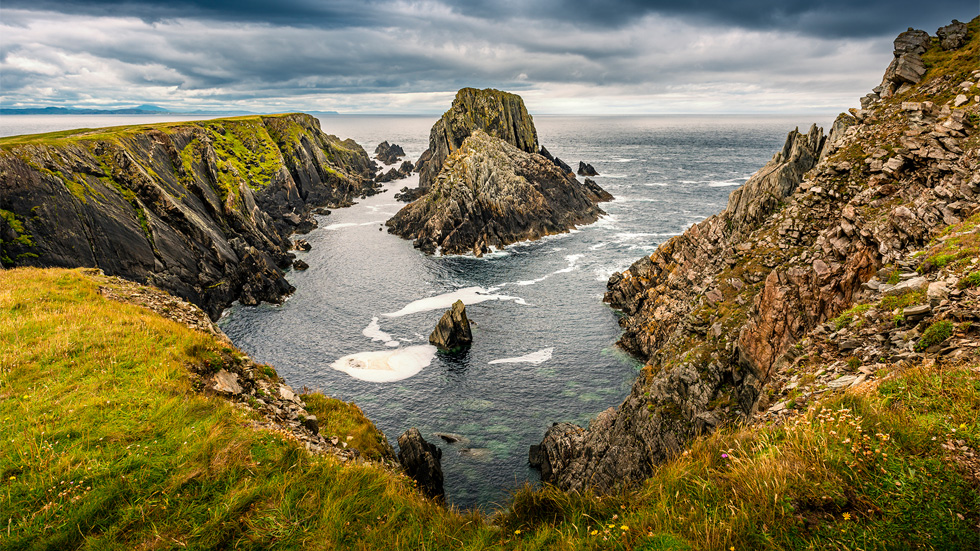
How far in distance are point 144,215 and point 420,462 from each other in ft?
173

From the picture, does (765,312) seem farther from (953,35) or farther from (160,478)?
(160,478)

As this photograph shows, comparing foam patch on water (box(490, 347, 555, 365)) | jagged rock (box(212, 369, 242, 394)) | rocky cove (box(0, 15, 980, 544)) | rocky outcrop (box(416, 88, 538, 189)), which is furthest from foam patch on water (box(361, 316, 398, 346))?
rocky outcrop (box(416, 88, 538, 189))

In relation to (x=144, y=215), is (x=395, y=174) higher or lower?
higher

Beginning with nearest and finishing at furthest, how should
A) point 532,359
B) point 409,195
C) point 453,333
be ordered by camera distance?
point 532,359
point 453,333
point 409,195

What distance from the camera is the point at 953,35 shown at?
20828 mm

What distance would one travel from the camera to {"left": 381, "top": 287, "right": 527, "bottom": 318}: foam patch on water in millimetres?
58469

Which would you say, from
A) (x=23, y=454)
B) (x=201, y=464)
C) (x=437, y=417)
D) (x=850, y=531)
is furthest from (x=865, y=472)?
(x=437, y=417)

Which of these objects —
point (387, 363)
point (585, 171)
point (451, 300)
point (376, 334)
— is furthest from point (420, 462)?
point (585, 171)

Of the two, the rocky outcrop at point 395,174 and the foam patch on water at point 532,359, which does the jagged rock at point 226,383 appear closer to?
the foam patch on water at point 532,359

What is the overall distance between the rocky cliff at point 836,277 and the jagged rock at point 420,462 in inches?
333

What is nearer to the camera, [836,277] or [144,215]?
[836,277]

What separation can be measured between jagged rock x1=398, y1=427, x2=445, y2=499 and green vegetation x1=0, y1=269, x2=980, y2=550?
19064mm

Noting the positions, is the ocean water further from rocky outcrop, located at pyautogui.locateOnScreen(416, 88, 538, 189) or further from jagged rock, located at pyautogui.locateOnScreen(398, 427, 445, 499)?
rocky outcrop, located at pyautogui.locateOnScreen(416, 88, 538, 189)

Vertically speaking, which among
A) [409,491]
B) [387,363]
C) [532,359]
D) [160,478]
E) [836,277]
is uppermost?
[836,277]
